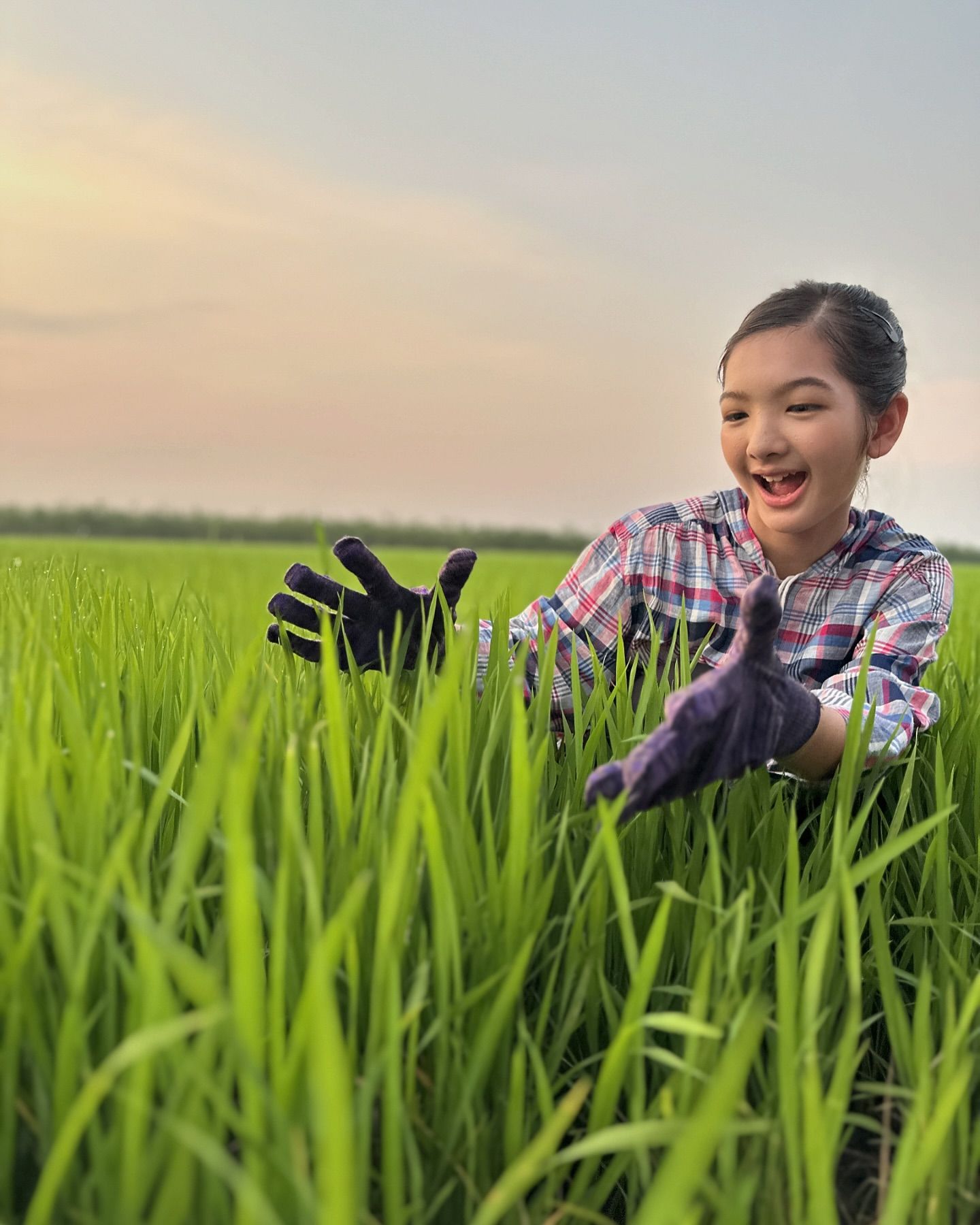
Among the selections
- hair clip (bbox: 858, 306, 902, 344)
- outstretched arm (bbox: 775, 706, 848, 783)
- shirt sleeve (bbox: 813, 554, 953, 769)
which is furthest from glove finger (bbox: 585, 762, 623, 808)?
hair clip (bbox: 858, 306, 902, 344)

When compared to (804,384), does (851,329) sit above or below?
above

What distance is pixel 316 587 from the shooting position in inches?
58.7

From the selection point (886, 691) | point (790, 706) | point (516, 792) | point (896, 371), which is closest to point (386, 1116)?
point (516, 792)

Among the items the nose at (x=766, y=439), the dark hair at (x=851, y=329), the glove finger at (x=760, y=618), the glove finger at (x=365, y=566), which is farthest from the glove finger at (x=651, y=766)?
the dark hair at (x=851, y=329)

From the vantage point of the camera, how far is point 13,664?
100cm

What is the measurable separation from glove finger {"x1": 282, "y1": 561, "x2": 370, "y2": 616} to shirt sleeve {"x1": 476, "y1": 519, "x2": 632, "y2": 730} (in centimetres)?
37

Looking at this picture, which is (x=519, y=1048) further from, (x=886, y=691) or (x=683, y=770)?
(x=886, y=691)

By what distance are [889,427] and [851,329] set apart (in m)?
0.20

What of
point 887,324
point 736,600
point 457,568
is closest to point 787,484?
point 736,600

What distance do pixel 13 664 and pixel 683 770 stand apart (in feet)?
2.15

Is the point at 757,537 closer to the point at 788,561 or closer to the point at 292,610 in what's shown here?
the point at 788,561

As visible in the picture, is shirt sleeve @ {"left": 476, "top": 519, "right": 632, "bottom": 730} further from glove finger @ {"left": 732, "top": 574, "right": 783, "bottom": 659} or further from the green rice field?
glove finger @ {"left": 732, "top": 574, "right": 783, "bottom": 659}

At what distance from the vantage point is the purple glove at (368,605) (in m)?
1.48

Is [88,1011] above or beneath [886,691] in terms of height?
beneath
